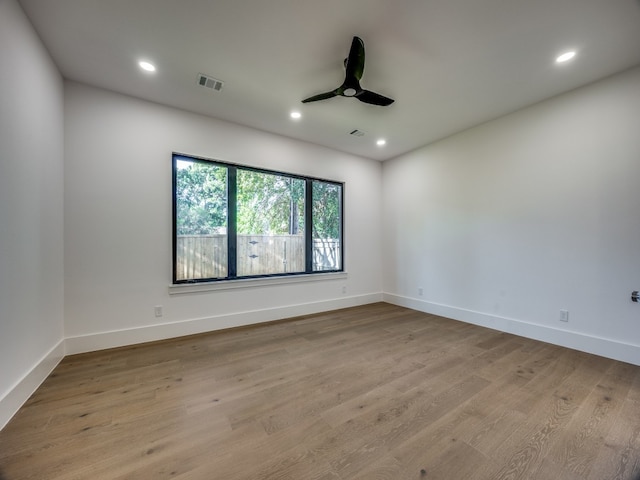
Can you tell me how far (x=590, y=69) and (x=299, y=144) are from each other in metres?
3.48

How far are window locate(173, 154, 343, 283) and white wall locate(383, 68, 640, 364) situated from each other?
5.62 feet

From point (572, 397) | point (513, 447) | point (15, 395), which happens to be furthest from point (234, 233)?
point (572, 397)

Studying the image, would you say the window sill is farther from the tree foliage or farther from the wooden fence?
the tree foliage

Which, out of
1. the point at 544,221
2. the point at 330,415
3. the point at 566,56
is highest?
the point at 566,56

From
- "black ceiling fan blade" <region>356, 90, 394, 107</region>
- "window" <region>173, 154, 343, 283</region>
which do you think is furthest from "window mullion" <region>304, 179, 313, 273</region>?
"black ceiling fan blade" <region>356, 90, 394, 107</region>

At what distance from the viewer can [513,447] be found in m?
1.50

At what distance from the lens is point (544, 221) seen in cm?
313

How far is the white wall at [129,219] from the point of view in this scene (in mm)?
2756

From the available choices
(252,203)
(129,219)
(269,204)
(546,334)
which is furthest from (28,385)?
(546,334)

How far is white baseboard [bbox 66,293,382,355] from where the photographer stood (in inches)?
109

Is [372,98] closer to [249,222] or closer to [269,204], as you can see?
[269,204]

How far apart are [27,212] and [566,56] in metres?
4.79

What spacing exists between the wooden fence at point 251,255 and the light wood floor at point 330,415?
1.02 m

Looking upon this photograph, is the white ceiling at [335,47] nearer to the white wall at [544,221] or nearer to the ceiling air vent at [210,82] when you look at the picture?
the ceiling air vent at [210,82]
